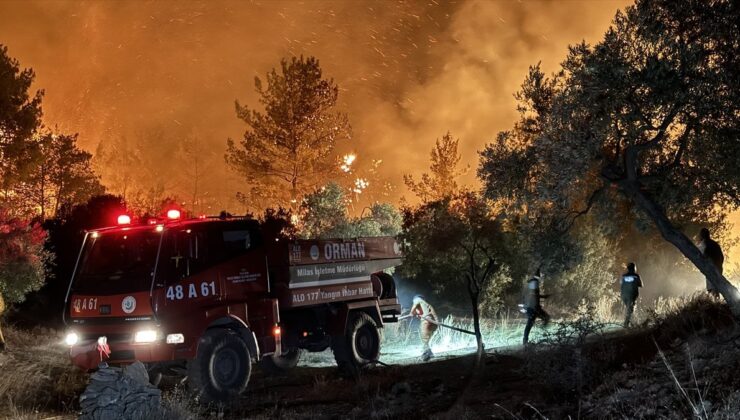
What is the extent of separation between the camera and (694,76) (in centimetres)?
947

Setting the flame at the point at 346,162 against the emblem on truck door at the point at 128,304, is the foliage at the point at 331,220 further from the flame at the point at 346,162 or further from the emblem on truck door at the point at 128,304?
the emblem on truck door at the point at 128,304

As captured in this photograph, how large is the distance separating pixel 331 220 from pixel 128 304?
18.7 meters

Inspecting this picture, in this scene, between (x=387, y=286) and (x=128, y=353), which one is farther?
(x=387, y=286)

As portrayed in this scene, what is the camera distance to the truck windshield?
9.26m

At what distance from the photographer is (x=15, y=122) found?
26.4 meters

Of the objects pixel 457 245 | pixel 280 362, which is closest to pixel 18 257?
pixel 280 362

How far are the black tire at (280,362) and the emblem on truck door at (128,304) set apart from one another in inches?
173

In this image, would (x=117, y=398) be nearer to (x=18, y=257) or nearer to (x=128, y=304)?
(x=128, y=304)

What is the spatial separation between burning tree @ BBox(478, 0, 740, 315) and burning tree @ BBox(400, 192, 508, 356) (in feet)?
6.51

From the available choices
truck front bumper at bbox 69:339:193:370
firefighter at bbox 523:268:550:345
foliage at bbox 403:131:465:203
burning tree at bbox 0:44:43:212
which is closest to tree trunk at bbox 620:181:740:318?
firefighter at bbox 523:268:550:345

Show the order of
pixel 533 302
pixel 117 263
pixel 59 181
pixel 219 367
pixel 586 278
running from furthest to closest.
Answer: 1. pixel 59 181
2. pixel 586 278
3. pixel 533 302
4. pixel 219 367
5. pixel 117 263

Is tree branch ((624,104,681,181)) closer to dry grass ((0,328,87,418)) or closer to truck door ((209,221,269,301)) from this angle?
truck door ((209,221,269,301))

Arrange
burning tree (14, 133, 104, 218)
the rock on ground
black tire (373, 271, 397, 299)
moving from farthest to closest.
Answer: burning tree (14, 133, 104, 218)
black tire (373, 271, 397, 299)
the rock on ground

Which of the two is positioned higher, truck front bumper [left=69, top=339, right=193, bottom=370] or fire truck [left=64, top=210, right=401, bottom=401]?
fire truck [left=64, top=210, right=401, bottom=401]
